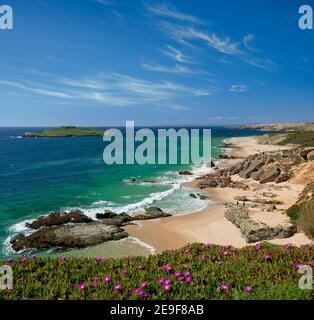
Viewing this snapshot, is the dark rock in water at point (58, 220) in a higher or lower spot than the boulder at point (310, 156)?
lower

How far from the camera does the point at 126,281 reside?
8.52 meters

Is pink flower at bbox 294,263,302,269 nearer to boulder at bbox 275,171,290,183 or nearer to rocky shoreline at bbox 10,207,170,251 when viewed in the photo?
rocky shoreline at bbox 10,207,170,251

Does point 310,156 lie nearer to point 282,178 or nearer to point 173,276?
point 282,178

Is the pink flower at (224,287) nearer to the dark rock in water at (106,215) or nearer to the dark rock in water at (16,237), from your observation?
the dark rock in water at (16,237)

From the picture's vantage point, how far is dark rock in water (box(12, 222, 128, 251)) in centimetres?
2375

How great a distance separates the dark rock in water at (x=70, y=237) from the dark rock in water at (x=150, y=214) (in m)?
4.26

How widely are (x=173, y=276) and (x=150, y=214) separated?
21.8 m

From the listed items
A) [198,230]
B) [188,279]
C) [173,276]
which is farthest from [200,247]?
[198,230]

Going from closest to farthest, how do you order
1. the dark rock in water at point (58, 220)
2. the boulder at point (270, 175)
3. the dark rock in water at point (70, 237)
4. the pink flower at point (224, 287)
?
the pink flower at point (224, 287) < the dark rock in water at point (70, 237) < the dark rock in water at point (58, 220) < the boulder at point (270, 175)

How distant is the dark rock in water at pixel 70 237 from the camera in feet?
77.9

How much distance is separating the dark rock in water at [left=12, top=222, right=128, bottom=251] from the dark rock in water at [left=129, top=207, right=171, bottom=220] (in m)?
4.26

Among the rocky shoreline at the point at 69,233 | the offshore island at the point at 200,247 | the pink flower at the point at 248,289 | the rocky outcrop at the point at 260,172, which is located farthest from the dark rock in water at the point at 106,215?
the pink flower at the point at 248,289
